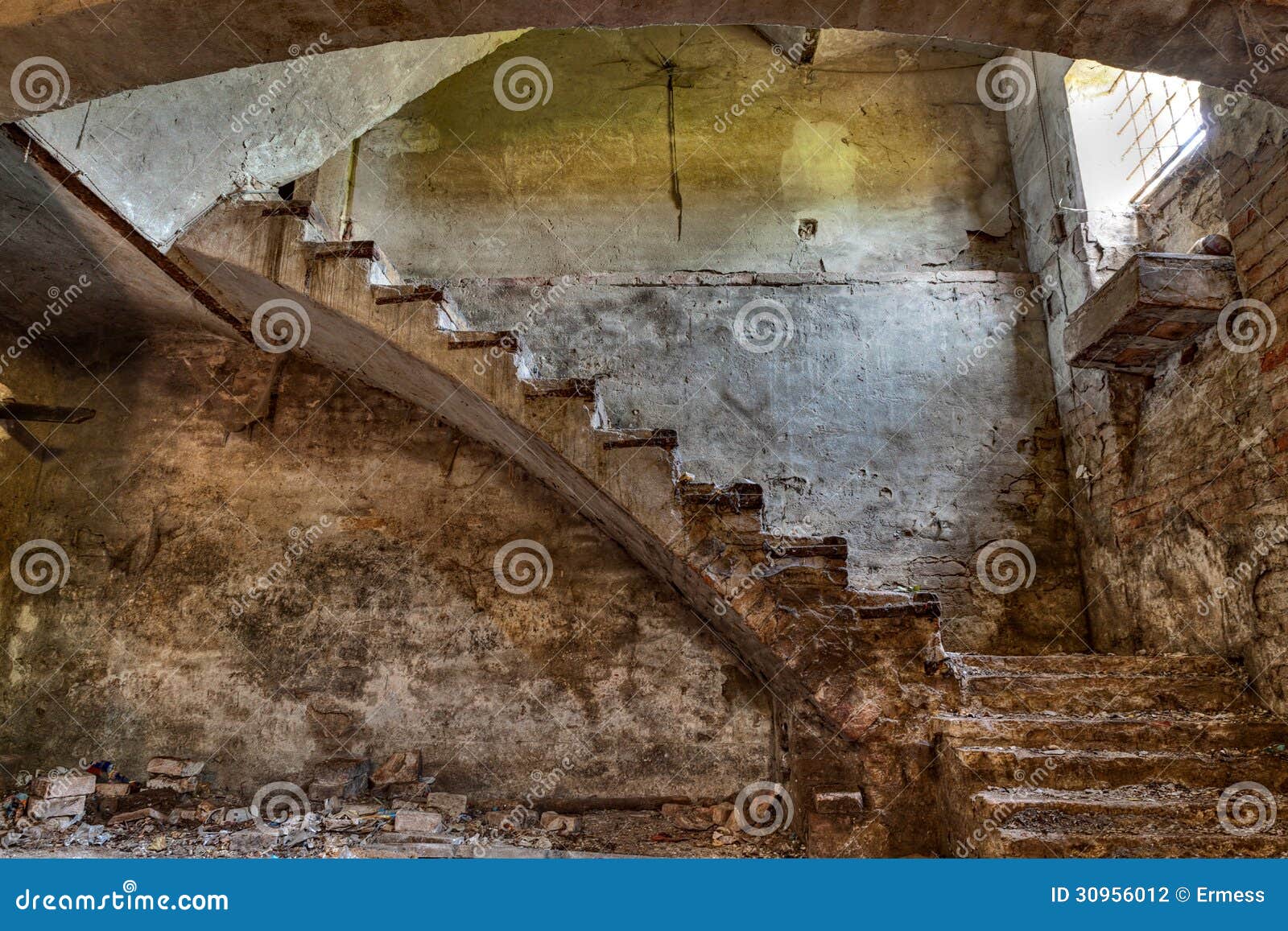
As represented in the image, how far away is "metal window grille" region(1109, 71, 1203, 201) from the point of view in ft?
16.1

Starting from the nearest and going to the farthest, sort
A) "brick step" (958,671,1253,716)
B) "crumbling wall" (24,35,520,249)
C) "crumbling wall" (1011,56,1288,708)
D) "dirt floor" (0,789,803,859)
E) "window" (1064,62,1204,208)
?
"crumbling wall" (1011,56,1288,708) < "brick step" (958,671,1253,716) < "crumbling wall" (24,35,520,249) < "dirt floor" (0,789,803,859) < "window" (1064,62,1204,208)

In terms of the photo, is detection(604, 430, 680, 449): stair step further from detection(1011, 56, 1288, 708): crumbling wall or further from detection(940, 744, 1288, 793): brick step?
detection(1011, 56, 1288, 708): crumbling wall

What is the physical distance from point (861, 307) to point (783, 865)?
5.28 m

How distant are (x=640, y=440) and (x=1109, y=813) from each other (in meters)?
2.71

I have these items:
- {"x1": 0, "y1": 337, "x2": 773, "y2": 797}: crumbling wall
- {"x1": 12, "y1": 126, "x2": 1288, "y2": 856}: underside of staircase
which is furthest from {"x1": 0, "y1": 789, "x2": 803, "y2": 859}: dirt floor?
{"x1": 12, "y1": 126, "x2": 1288, "y2": 856}: underside of staircase

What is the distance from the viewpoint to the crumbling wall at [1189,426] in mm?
3709

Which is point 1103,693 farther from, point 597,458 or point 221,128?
point 221,128

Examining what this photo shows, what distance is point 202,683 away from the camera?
5.38 metres

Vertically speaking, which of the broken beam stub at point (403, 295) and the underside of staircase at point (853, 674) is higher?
the broken beam stub at point (403, 295)

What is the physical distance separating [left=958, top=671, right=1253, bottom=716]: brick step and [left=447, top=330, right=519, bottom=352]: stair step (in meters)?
3.03

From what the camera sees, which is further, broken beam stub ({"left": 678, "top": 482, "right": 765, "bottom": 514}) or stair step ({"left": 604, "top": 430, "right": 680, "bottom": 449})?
stair step ({"left": 604, "top": 430, "right": 680, "bottom": 449})

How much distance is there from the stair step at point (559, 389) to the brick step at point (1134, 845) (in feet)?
9.63

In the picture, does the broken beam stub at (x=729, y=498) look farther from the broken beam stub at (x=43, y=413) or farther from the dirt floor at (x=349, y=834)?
the broken beam stub at (x=43, y=413)

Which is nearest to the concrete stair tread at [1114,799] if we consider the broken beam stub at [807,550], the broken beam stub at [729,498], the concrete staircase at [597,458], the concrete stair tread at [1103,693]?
the concrete stair tread at [1103,693]
